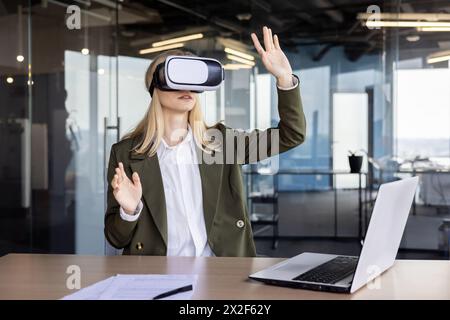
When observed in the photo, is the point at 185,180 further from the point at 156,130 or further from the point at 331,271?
the point at 331,271

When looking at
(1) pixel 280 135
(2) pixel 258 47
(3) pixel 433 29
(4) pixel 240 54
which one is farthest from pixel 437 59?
(2) pixel 258 47

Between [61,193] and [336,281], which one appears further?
[61,193]

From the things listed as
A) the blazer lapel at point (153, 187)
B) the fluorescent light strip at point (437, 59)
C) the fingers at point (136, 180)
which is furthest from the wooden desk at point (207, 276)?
the fluorescent light strip at point (437, 59)

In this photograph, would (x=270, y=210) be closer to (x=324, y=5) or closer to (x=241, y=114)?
(x=241, y=114)

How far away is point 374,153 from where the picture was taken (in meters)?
5.29

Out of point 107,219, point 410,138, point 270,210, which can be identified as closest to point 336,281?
point 107,219

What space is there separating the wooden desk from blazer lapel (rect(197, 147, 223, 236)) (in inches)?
7.1

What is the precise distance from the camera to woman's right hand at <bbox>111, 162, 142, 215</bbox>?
5.71 ft

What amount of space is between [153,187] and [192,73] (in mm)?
610

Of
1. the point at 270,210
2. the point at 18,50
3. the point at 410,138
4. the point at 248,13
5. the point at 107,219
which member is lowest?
the point at 270,210

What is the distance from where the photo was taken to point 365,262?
1.41m

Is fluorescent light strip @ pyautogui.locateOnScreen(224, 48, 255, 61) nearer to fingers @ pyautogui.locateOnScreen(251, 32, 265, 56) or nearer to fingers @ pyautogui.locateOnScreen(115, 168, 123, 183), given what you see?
fingers @ pyautogui.locateOnScreen(251, 32, 265, 56)

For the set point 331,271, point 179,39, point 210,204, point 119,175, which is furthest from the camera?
point 179,39

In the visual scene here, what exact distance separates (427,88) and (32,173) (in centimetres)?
340
